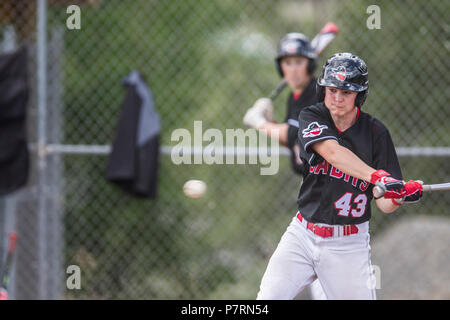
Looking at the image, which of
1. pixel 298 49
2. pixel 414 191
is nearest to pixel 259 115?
pixel 298 49

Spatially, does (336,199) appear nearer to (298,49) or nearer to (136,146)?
(298,49)

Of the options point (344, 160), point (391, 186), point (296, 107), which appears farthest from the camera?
point (296, 107)

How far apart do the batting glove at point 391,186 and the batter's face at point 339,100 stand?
0.39 m

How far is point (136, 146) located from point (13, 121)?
42.3 inches

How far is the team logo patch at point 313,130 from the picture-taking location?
2912mm

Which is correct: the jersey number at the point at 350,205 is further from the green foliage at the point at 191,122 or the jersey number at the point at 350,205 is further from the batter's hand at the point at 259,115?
the green foliage at the point at 191,122

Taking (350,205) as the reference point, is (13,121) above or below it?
above

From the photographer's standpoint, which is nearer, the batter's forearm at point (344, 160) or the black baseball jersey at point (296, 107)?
the batter's forearm at point (344, 160)

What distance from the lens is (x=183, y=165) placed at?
6.13 meters

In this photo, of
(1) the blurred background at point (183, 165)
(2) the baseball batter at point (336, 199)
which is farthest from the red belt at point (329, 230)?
(1) the blurred background at point (183, 165)

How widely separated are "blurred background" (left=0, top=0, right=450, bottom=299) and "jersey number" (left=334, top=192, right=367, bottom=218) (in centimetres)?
237

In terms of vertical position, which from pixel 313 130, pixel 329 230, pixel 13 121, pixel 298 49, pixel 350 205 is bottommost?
pixel 329 230

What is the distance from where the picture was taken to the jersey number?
2.95 meters

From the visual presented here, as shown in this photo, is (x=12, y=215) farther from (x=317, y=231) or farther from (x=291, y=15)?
(x=291, y=15)
